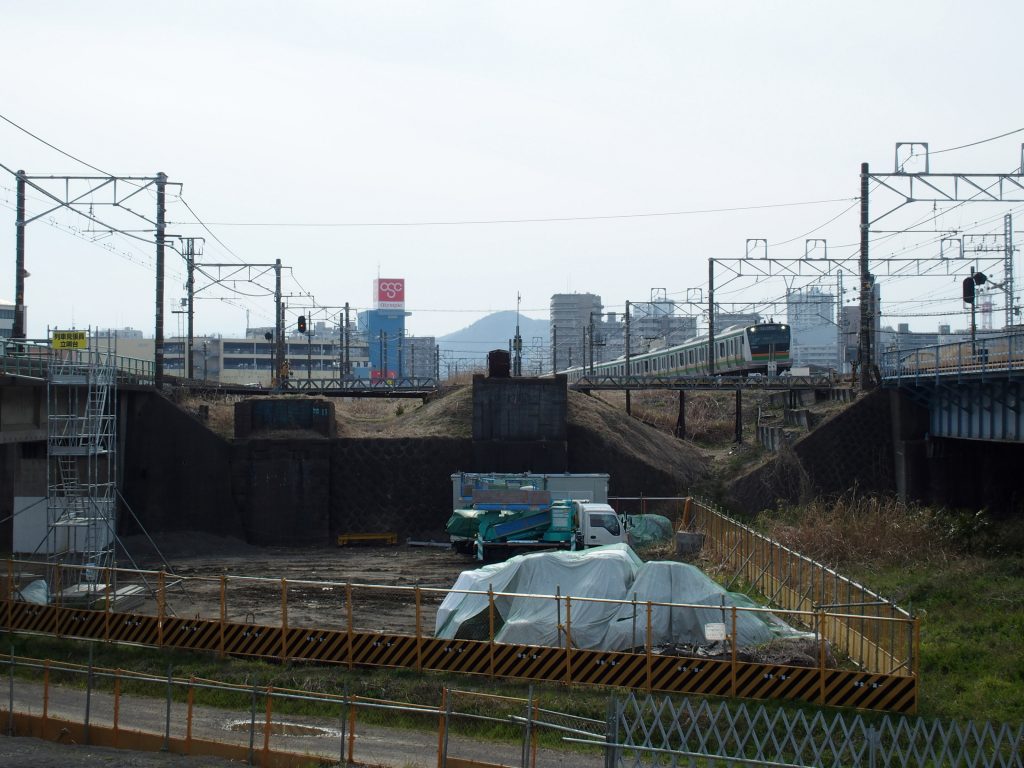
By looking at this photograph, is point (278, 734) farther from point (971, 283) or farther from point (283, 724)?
point (971, 283)

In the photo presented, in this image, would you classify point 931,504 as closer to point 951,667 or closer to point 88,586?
point 951,667

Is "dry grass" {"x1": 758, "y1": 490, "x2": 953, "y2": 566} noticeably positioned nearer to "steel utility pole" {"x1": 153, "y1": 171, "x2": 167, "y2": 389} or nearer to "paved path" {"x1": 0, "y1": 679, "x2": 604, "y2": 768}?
"paved path" {"x1": 0, "y1": 679, "x2": 604, "y2": 768}

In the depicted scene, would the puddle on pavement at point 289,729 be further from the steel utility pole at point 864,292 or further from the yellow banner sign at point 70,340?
the steel utility pole at point 864,292

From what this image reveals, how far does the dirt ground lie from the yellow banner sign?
615 cm

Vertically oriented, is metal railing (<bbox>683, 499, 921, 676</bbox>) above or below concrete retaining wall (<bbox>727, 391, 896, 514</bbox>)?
below

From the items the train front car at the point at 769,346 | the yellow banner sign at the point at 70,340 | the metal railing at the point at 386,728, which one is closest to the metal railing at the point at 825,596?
the metal railing at the point at 386,728

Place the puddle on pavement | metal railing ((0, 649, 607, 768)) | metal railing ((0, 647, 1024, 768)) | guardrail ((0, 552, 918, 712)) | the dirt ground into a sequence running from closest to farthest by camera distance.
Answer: metal railing ((0, 647, 1024, 768))
metal railing ((0, 649, 607, 768))
the puddle on pavement
guardrail ((0, 552, 918, 712))
the dirt ground

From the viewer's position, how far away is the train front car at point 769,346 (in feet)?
166

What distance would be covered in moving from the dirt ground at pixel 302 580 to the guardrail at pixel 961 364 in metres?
16.9

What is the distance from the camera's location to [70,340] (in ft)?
92.6

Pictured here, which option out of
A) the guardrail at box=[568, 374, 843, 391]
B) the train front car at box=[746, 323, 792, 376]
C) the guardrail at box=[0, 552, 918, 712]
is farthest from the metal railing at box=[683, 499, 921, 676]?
the train front car at box=[746, 323, 792, 376]

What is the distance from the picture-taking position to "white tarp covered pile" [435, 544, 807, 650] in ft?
62.5

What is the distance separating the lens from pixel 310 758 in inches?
562

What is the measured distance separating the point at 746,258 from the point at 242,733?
114ft
